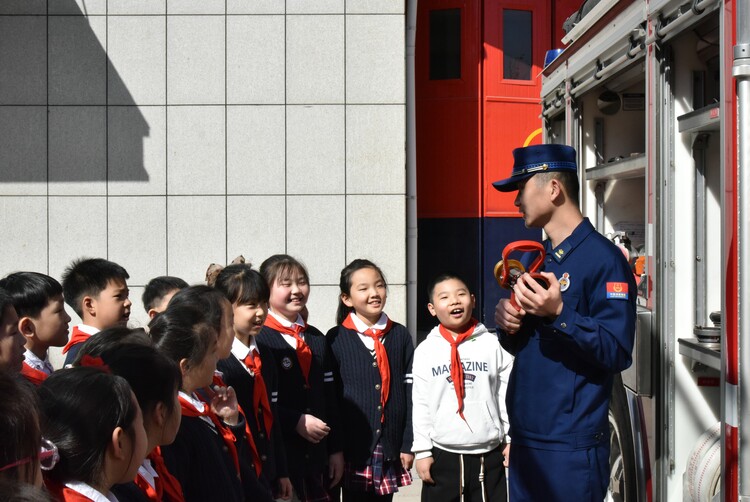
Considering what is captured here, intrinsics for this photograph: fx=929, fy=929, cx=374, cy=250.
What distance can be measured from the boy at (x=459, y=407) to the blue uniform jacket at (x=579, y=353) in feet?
3.19

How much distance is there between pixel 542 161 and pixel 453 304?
48.7 inches

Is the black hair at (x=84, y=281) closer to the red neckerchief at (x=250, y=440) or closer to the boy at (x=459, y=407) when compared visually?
the red neckerchief at (x=250, y=440)

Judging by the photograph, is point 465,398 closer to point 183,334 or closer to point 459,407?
point 459,407

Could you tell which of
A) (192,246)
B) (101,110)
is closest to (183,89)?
(101,110)

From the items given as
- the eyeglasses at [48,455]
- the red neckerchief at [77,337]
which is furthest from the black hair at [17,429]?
the red neckerchief at [77,337]

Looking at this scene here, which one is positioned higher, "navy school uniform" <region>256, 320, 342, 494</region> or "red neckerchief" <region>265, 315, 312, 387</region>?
"red neckerchief" <region>265, 315, 312, 387</region>

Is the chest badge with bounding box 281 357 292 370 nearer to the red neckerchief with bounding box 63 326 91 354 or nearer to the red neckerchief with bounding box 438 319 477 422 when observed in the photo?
the red neckerchief with bounding box 438 319 477 422

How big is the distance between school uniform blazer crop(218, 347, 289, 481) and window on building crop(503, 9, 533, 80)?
26.2 feet

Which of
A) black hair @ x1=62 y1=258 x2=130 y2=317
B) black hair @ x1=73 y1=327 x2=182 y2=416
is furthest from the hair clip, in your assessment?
black hair @ x1=62 y1=258 x2=130 y2=317

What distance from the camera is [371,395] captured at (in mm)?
4617

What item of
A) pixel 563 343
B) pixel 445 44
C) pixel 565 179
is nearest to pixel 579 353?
pixel 563 343

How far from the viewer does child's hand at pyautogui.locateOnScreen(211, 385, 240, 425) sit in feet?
10.3

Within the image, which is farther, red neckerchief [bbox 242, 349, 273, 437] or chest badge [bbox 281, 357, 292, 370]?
chest badge [bbox 281, 357, 292, 370]

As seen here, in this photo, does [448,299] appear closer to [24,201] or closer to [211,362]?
[211,362]
